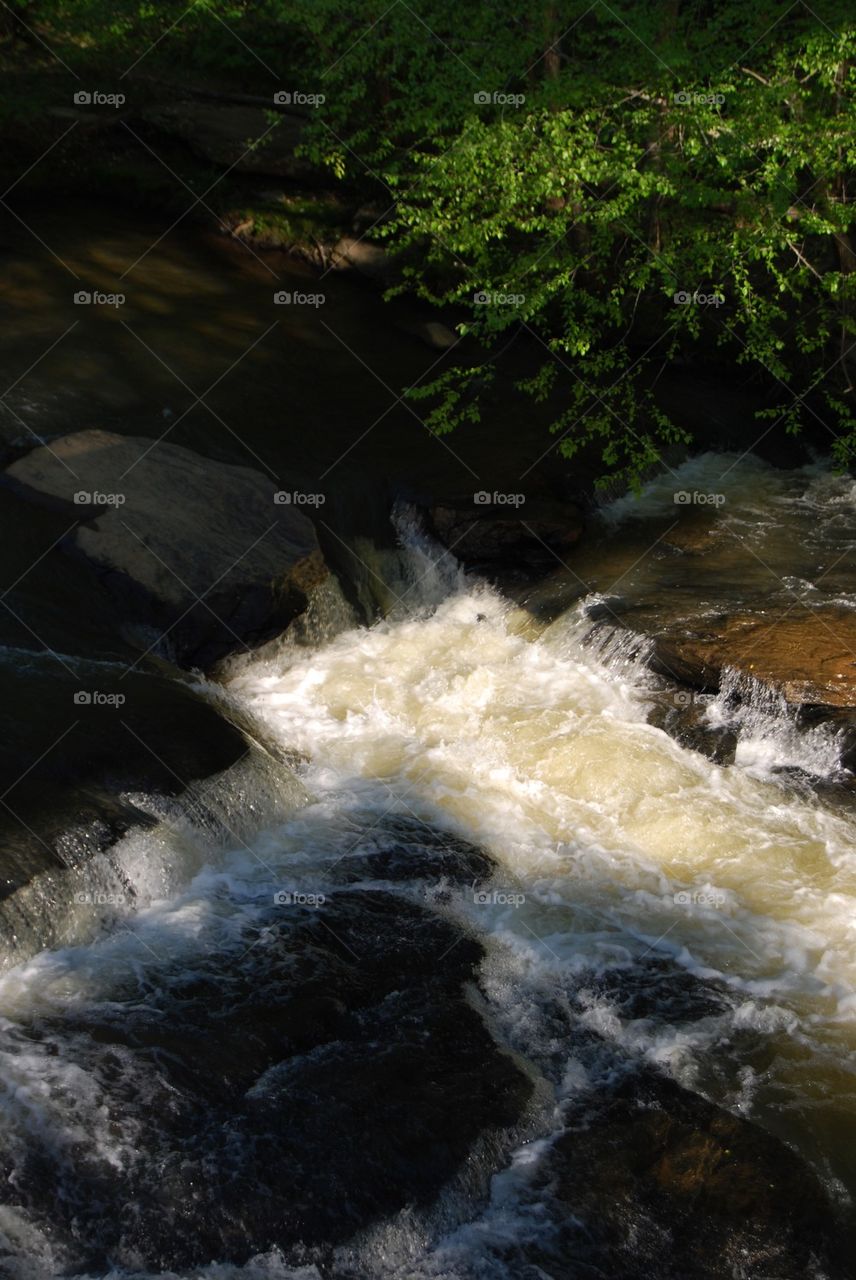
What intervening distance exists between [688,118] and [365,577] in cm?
428

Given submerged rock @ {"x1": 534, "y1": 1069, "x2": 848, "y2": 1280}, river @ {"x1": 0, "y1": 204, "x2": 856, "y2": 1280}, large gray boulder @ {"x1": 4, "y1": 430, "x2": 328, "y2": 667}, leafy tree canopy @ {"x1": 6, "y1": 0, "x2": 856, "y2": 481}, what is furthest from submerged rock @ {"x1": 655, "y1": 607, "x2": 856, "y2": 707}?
submerged rock @ {"x1": 534, "y1": 1069, "x2": 848, "y2": 1280}

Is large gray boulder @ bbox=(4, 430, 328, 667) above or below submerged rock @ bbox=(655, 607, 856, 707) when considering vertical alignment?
above

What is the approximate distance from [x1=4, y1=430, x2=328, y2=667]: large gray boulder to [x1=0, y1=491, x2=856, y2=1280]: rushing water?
1.48 ft

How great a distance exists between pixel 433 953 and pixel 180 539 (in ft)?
12.6

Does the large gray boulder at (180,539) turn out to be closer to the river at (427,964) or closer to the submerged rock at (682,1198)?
the river at (427,964)

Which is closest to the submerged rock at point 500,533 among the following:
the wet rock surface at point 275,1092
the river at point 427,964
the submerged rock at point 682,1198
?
the river at point 427,964

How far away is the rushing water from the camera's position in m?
4.14

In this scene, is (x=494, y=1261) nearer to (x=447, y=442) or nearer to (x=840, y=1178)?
(x=840, y=1178)

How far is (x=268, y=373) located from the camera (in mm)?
11078

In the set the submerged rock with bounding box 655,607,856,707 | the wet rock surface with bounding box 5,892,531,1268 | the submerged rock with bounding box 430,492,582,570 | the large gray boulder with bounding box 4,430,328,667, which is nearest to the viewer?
the wet rock surface with bounding box 5,892,531,1268

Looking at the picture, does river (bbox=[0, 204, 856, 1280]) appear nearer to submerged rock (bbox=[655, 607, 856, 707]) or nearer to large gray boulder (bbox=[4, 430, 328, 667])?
submerged rock (bbox=[655, 607, 856, 707])

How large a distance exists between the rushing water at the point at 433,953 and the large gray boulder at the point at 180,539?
1.48 ft

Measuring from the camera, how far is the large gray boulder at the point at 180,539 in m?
7.92

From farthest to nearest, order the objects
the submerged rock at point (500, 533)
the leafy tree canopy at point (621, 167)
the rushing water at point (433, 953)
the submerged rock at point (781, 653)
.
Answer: the submerged rock at point (500, 533) → the leafy tree canopy at point (621, 167) → the submerged rock at point (781, 653) → the rushing water at point (433, 953)
